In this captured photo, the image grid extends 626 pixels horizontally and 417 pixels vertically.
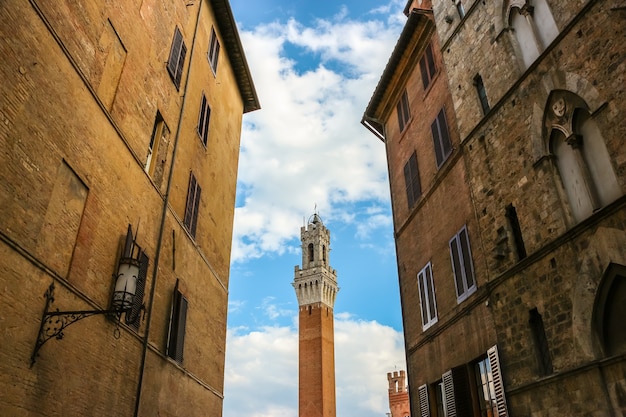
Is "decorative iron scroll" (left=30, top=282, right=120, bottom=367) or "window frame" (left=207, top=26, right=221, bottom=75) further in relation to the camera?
"window frame" (left=207, top=26, right=221, bottom=75)

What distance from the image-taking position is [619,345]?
686 centimetres

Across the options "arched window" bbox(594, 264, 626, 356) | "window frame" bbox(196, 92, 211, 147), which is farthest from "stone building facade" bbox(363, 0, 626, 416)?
"window frame" bbox(196, 92, 211, 147)

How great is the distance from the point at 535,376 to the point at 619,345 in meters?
1.75

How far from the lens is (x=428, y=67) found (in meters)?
14.7

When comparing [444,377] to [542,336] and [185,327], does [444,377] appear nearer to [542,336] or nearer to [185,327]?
[542,336]

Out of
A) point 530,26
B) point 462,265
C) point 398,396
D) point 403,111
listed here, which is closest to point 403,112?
point 403,111

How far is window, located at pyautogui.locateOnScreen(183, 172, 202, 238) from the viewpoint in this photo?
1294cm

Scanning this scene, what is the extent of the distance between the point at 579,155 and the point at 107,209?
8.17 metres

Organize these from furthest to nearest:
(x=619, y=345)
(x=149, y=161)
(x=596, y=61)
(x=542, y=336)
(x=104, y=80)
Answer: (x=149, y=161) < (x=104, y=80) < (x=542, y=336) < (x=596, y=61) < (x=619, y=345)

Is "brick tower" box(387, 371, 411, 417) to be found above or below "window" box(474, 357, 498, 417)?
above

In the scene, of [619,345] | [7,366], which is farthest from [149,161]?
[619,345]

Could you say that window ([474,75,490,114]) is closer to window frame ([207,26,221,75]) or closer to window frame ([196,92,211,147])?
window frame ([196,92,211,147])

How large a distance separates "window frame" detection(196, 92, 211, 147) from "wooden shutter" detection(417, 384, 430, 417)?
928cm

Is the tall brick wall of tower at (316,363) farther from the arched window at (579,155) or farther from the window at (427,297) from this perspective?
the arched window at (579,155)
